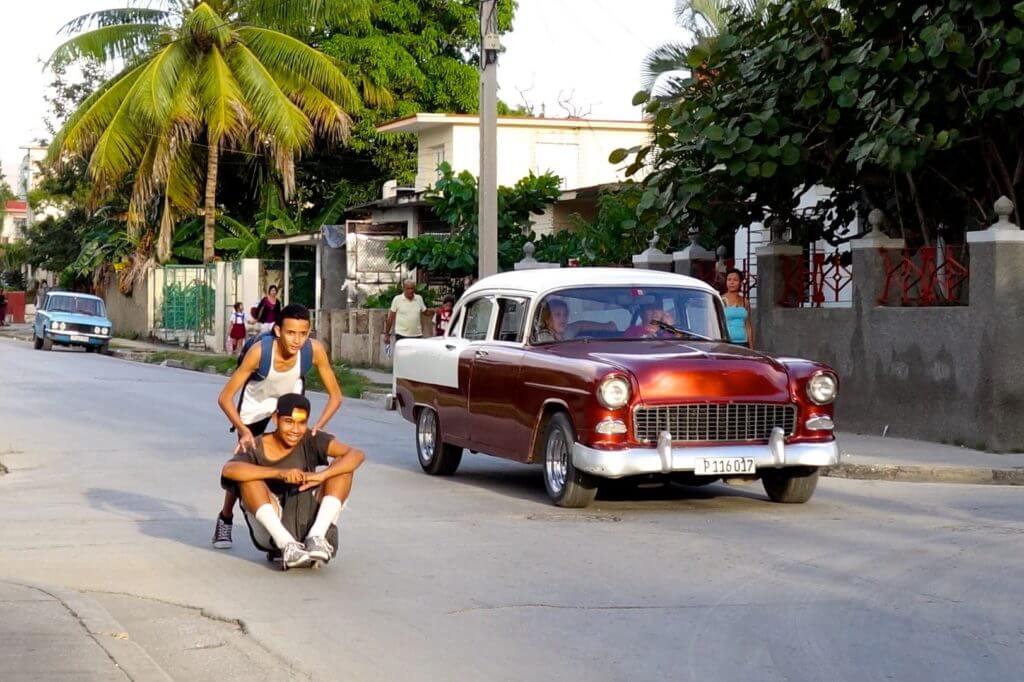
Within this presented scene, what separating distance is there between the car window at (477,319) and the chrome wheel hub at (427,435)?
877 mm

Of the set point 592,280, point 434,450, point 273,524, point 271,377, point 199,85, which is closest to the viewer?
point 273,524

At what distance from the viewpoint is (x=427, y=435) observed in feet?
48.6

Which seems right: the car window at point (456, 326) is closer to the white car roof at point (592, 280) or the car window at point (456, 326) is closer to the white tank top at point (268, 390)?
the white car roof at point (592, 280)

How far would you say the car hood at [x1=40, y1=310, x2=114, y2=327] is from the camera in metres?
44.0

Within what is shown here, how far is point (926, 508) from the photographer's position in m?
12.6

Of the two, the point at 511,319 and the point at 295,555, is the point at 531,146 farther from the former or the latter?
the point at 295,555

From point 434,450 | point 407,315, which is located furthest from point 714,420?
point 407,315

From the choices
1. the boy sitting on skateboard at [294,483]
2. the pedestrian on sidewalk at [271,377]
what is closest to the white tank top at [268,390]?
the pedestrian on sidewalk at [271,377]

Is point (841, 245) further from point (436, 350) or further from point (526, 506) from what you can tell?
point (526, 506)

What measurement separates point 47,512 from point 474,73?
3857 cm

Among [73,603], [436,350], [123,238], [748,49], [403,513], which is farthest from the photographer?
[123,238]

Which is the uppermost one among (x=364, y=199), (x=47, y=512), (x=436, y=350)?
(x=364, y=199)

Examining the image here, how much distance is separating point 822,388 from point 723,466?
1.09 meters

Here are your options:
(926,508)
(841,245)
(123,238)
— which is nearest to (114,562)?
(926,508)
